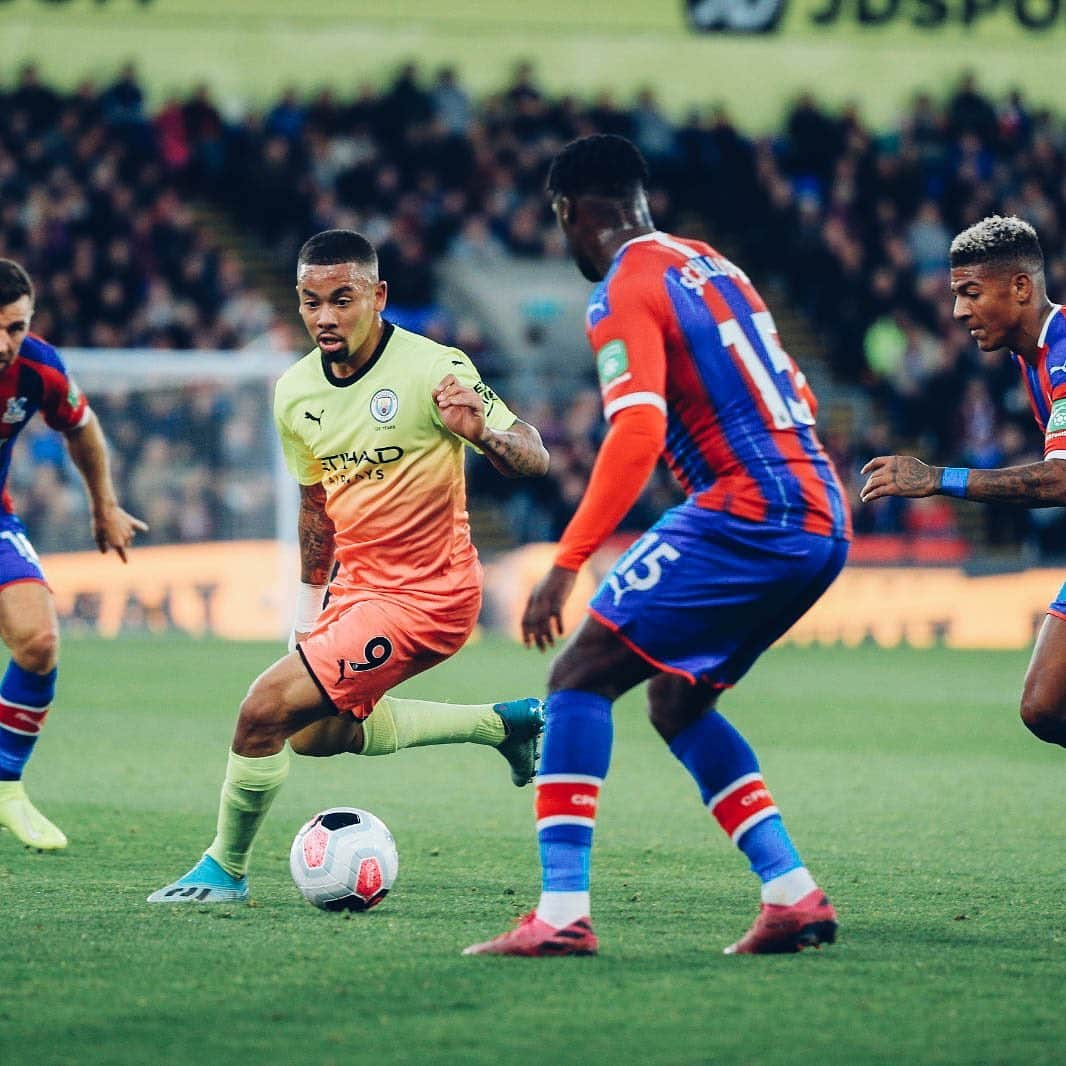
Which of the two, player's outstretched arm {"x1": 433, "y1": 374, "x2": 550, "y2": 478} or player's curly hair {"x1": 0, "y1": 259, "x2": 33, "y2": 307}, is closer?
player's outstretched arm {"x1": 433, "y1": 374, "x2": 550, "y2": 478}

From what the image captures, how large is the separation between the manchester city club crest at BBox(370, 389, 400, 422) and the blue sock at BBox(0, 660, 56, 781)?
1905 mm

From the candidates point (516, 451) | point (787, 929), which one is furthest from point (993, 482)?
point (787, 929)

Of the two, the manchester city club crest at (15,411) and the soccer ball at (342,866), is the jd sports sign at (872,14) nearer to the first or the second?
the manchester city club crest at (15,411)

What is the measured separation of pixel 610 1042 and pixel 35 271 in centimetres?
1705

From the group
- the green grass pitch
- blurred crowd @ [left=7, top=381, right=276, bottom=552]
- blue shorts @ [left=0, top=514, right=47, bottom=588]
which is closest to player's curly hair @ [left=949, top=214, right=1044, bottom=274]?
the green grass pitch

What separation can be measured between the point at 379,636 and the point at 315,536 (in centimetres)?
65

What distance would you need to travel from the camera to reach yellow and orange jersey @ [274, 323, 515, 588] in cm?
615

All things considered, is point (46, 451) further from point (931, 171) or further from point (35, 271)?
point (931, 171)

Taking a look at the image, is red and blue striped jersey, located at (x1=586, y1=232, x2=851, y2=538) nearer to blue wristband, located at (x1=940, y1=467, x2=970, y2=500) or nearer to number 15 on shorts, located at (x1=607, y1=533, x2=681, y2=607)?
number 15 on shorts, located at (x1=607, y1=533, x2=681, y2=607)

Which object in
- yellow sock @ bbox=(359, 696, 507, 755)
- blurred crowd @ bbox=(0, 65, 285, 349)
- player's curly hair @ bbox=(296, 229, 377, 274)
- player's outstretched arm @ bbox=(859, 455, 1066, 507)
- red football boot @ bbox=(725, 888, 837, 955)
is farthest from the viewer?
blurred crowd @ bbox=(0, 65, 285, 349)

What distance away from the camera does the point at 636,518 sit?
19.0m

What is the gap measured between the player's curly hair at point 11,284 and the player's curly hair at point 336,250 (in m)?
1.25

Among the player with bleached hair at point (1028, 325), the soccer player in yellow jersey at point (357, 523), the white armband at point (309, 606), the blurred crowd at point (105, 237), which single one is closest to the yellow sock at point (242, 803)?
the soccer player in yellow jersey at point (357, 523)

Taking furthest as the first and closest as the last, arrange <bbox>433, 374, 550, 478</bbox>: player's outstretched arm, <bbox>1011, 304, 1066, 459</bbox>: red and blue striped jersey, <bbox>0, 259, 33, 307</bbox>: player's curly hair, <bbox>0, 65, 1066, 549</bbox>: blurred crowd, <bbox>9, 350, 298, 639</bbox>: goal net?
<bbox>0, 65, 1066, 549</bbox>: blurred crowd
<bbox>9, 350, 298, 639</bbox>: goal net
<bbox>0, 259, 33, 307</bbox>: player's curly hair
<bbox>1011, 304, 1066, 459</bbox>: red and blue striped jersey
<bbox>433, 374, 550, 478</bbox>: player's outstretched arm
